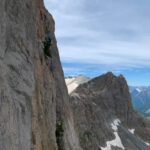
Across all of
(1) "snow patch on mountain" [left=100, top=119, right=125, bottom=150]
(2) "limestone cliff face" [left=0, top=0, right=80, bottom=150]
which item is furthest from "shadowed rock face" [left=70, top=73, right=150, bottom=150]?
(2) "limestone cliff face" [left=0, top=0, right=80, bottom=150]

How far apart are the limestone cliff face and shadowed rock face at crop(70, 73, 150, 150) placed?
8281cm

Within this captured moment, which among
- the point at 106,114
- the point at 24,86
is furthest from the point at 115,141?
the point at 24,86

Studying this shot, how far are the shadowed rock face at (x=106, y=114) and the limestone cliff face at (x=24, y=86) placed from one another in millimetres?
82812

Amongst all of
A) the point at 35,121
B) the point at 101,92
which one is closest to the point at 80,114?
the point at 101,92

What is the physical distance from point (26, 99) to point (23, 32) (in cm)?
430

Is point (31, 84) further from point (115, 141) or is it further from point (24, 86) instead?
point (115, 141)

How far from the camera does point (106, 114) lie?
178125 millimetres

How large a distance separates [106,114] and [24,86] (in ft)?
501

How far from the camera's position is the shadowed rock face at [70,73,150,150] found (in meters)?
138

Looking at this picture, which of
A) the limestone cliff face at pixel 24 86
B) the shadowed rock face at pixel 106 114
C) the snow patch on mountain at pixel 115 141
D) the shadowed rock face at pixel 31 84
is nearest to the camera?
the limestone cliff face at pixel 24 86

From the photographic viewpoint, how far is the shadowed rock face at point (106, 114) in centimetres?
13762

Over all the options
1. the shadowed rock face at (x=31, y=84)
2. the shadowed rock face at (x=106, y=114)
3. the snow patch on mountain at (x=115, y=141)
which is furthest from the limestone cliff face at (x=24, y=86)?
the snow patch on mountain at (x=115, y=141)

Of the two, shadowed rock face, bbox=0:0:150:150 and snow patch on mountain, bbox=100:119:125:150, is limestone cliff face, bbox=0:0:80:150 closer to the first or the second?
shadowed rock face, bbox=0:0:150:150

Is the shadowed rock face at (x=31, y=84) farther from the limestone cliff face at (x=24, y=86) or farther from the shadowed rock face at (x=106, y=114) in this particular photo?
the shadowed rock face at (x=106, y=114)
